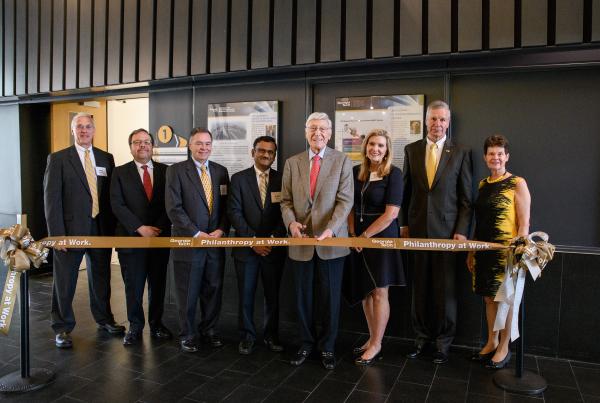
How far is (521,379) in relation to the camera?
10.8 ft

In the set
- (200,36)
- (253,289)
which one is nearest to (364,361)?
(253,289)

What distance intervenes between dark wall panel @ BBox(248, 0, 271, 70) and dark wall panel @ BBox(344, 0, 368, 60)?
82 cm

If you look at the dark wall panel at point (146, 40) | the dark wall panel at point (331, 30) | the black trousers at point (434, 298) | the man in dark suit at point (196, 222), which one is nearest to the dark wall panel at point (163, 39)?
the dark wall panel at point (146, 40)

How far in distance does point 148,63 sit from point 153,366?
3.27 m

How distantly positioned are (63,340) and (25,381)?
0.77 metres

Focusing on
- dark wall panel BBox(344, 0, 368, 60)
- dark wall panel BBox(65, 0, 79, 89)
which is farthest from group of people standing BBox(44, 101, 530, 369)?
dark wall panel BBox(65, 0, 79, 89)

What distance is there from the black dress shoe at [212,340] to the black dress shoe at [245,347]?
235 millimetres

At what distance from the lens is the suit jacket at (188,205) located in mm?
3850

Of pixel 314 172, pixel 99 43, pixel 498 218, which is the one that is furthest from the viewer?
pixel 99 43

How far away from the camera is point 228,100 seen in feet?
16.3

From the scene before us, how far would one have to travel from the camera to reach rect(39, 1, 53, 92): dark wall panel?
5754mm

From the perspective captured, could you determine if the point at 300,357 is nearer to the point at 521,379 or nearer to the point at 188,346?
the point at 188,346

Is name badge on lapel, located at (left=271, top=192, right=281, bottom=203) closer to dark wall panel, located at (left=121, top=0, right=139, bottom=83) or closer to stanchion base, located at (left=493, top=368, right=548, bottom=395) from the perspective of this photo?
stanchion base, located at (left=493, top=368, right=548, bottom=395)

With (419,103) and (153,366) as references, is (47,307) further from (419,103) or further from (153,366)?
(419,103)
